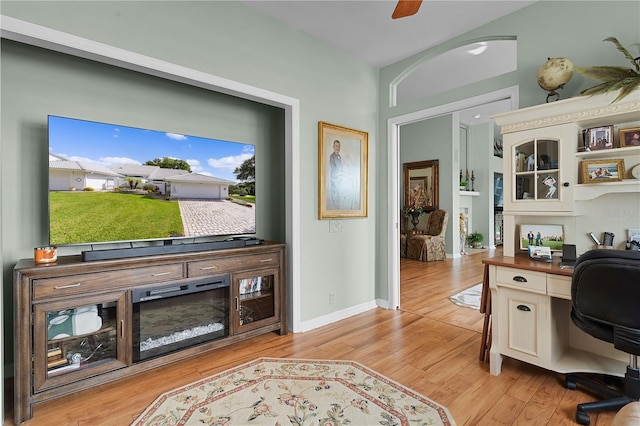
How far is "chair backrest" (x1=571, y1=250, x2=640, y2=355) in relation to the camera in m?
1.65

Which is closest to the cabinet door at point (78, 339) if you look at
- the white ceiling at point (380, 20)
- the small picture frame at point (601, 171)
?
the white ceiling at point (380, 20)

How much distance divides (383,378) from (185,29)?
304 cm

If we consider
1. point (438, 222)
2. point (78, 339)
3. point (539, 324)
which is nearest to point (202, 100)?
point (78, 339)

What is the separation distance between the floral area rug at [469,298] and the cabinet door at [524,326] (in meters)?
1.63

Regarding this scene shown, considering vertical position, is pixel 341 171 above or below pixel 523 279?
above

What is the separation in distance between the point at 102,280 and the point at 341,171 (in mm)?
2407

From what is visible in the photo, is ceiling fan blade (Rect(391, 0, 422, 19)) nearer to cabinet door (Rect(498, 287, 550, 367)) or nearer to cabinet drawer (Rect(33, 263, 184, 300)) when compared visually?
cabinet door (Rect(498, 287, 550, 367))

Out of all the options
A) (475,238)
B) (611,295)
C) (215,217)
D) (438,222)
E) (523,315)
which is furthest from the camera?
(475,238)

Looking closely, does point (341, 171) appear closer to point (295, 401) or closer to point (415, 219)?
point (295, 401)

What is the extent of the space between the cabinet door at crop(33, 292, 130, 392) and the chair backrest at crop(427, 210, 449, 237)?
21.1 ft

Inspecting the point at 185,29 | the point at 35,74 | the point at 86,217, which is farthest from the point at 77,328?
the point at 185,29

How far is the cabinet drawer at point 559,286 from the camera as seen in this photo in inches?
81.7

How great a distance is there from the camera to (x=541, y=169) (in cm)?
242

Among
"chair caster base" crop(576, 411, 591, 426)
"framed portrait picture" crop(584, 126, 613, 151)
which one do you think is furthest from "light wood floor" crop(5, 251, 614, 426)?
"framed portrait picture" crop(584, 126, 613, 151)
